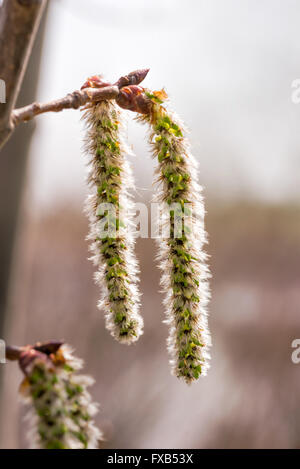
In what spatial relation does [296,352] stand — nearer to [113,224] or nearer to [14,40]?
[113,224]

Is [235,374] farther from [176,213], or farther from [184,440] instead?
[176,213]

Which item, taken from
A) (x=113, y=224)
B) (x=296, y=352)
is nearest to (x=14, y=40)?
(x=113, y=224)

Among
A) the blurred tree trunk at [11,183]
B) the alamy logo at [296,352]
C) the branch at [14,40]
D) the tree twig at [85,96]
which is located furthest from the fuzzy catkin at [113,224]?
the alamy logo at [296,352]

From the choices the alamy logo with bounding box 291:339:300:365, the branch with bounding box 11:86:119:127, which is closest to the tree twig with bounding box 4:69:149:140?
the branch with bounding box 11:86:119:127

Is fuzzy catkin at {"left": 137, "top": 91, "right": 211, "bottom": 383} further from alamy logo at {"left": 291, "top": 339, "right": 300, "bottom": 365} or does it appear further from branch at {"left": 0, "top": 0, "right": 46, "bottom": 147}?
alamy logo at {"left": 291, "top": 339, "right": 300, "bottom": 365}
